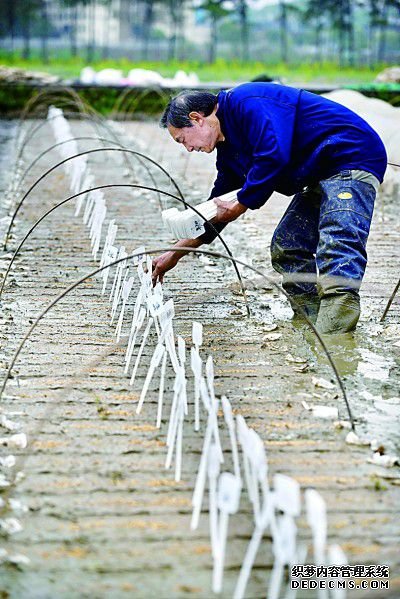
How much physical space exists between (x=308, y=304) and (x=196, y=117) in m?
1.53

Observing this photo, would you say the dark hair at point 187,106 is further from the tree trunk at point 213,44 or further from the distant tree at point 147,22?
A: the tree trunk at point 213,44

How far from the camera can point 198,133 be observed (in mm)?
4746

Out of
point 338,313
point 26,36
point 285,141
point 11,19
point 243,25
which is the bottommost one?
point 26,36

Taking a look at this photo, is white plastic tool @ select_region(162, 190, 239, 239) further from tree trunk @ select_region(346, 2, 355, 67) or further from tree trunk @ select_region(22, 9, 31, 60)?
tree trunk @ select_region(346, 2, 355, 67)

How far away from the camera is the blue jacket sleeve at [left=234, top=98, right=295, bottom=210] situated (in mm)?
4613

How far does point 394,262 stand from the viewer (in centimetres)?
700

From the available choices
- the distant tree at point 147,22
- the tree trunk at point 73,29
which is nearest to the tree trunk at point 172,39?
the distant tree at point 147,22

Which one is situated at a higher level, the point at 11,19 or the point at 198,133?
the point at 198,133

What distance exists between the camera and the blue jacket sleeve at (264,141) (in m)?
4.61

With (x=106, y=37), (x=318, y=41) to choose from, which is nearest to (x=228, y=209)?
(x=106, y=37)

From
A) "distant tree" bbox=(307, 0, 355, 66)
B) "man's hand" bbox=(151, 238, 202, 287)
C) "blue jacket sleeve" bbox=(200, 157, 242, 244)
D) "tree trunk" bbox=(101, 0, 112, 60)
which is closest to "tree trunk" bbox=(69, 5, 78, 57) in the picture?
"tree trunk" bbox=(101, 0, 112, 60)

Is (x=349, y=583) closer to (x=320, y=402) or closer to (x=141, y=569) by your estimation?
(x=141, y=569)

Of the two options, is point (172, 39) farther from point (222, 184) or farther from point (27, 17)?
point (222, 184)

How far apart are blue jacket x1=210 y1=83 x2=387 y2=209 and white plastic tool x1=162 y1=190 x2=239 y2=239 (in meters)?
0.24
